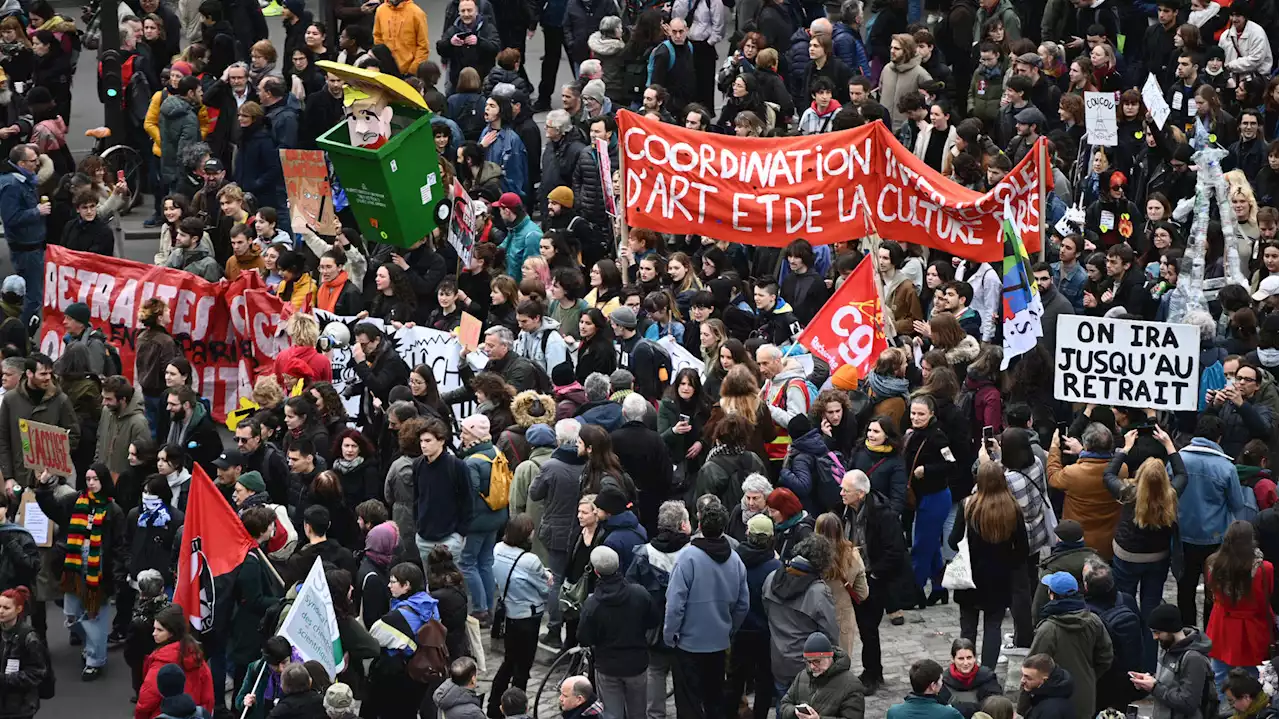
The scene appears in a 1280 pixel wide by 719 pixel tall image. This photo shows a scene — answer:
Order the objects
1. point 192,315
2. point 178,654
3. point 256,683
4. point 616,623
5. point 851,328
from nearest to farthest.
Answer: point 256,683
point 178,654
point 616,623
point 851,328
point 192,315

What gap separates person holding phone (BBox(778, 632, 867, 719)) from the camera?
40.9 ft

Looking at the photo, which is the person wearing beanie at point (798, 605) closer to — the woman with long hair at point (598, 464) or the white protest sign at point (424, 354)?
the woman with long hair at point (598, 464)

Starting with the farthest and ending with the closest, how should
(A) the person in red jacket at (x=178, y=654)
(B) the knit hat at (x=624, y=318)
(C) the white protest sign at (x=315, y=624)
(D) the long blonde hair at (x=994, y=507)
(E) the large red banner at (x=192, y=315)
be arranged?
(E) the large red banner at (x=192, y=315) → (B) the knit hat at (x=624, y=318) → (D) the long blonde hair at (x=994, y=507) → (A) the person in red jacket at (x=178, y=654) → (C) the white protest sign at (x=315, y=624)

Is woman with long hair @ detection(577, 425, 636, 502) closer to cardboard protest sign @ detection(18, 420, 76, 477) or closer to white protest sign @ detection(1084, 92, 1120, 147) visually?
cardboard protest sign @ detection(18, 420, 76, 477)

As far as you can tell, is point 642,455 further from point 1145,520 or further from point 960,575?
point 1145,520

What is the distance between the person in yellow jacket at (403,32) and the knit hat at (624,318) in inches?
294

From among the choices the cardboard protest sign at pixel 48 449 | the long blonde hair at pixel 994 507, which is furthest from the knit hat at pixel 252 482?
the long blonde hair at pixel 994 507

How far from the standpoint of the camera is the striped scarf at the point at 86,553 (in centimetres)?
1526

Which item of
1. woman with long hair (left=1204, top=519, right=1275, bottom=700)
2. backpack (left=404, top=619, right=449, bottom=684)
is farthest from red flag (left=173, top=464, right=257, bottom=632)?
woman with long hair (left=1204, top=519, right=1275, bottom=700)

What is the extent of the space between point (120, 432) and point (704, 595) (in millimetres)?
5323

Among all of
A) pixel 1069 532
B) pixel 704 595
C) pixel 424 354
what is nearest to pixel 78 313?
pixel 424 354

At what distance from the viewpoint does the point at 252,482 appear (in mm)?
14805

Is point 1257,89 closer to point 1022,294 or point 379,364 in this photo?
point 1022,294

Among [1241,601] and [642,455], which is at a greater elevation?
[642,455]
